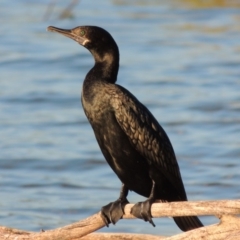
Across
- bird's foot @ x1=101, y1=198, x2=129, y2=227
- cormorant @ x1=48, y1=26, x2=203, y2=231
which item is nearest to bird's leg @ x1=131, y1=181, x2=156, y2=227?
cormorant @ x1=48, y1=26, x2=203, y2=231

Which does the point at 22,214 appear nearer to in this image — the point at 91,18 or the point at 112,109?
the point at 112,109

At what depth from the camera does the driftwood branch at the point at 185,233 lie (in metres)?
5.63

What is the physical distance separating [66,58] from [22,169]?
16.7ft

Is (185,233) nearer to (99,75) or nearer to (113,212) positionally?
(113,212)

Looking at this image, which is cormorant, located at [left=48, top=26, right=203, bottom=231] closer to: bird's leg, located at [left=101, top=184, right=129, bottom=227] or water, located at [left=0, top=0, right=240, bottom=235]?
bird's leg, located at [left=101, top=184, right=129, bottom=227]

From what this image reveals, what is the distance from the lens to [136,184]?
6508mm

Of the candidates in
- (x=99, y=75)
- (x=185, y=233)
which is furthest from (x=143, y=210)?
(x=99, y=75)

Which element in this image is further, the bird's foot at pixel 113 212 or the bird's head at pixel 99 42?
the bird's head at pixel 99 42

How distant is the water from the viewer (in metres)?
9.92

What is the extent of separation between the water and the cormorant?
210 cm

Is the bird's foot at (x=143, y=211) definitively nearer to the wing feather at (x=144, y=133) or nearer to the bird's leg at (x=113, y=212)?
the bird's leg at (x=113, y=212)

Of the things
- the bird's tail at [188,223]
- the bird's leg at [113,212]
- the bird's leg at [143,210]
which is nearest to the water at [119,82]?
the bird's tail at [188,223]

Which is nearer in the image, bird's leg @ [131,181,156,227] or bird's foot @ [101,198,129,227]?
bird's leg @ [131,181,156,227]

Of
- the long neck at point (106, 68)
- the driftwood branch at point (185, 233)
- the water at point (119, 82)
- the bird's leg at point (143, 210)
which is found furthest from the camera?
the water at point (119, 82)
